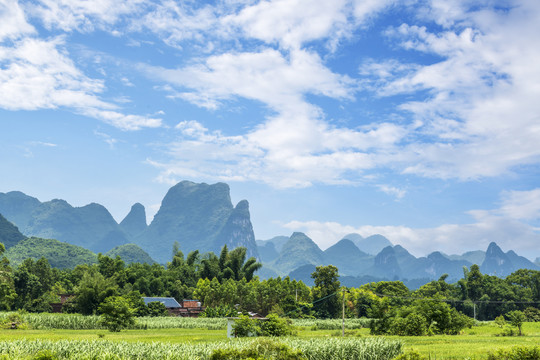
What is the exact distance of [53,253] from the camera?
16162 cm

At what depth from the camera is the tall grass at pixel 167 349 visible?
20.8 metres

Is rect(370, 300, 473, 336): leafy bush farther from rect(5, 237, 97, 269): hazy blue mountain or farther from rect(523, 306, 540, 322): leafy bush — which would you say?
rect(5, 237, 97, 269): hazy blue mountain

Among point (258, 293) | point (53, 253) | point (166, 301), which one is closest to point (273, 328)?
point (258, 293)

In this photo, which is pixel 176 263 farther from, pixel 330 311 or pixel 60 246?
pixel 60 246

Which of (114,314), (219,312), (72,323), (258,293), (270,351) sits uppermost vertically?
→ (258,293)

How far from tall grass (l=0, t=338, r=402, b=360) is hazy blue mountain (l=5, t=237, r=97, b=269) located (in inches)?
5693

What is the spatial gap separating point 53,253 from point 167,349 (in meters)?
157

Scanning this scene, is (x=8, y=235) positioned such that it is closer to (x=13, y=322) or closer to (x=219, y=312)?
(x=219, y=312)

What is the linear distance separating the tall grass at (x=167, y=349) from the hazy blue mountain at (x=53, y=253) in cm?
14459

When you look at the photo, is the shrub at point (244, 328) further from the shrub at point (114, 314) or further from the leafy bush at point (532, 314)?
the leafy bush at point (532, 314)

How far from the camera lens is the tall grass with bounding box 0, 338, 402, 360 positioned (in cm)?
2078

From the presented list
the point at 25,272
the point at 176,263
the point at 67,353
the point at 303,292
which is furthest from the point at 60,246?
the point at 67,353

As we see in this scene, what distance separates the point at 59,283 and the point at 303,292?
45457 millimetres

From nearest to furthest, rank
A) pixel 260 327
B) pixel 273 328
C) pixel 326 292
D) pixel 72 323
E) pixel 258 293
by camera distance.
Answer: pixel 273 328, pixel 260 327, pixel 72 323, pixel 258 293, pixel 326 292
